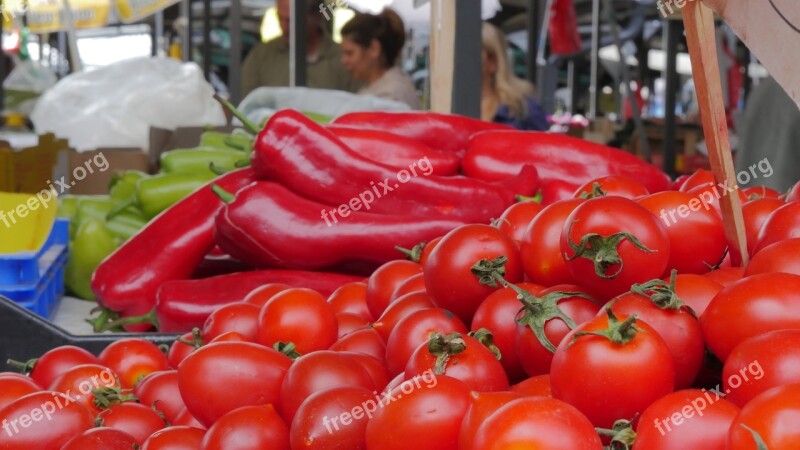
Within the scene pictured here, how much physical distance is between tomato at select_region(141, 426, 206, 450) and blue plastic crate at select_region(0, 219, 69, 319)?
1.35 meters

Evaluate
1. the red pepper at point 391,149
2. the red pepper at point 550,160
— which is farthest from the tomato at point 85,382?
the red pepper at point 550,160

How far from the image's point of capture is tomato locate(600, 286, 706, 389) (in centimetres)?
107

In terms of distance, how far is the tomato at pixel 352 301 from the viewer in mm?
1744

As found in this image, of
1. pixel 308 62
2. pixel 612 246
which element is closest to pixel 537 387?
pixel 612 246

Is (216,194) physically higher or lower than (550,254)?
lower

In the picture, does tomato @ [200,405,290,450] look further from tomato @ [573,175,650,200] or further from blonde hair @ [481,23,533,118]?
blonde hair @ [481,23,533,118]

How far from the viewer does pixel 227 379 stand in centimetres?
127

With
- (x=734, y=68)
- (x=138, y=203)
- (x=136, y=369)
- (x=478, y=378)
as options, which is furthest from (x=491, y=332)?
(x=734, y=68)

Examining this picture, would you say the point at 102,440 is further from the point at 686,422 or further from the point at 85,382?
the point at 686,422

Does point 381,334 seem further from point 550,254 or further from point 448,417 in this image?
point 448,417

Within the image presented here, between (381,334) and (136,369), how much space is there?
51 centimetres

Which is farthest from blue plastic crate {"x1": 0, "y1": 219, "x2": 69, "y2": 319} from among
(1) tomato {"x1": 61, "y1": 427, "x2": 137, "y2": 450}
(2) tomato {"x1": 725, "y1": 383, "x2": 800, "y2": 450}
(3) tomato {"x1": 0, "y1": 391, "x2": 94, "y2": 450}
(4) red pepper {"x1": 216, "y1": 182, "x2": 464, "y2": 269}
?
(2) tomato {"x1": 725, "y1": 383, "x2": 800, "y2": 450}

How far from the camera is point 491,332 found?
123 cm

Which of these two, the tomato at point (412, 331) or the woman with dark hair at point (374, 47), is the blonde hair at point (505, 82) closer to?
the woman with dark hair at point (374, 47)
